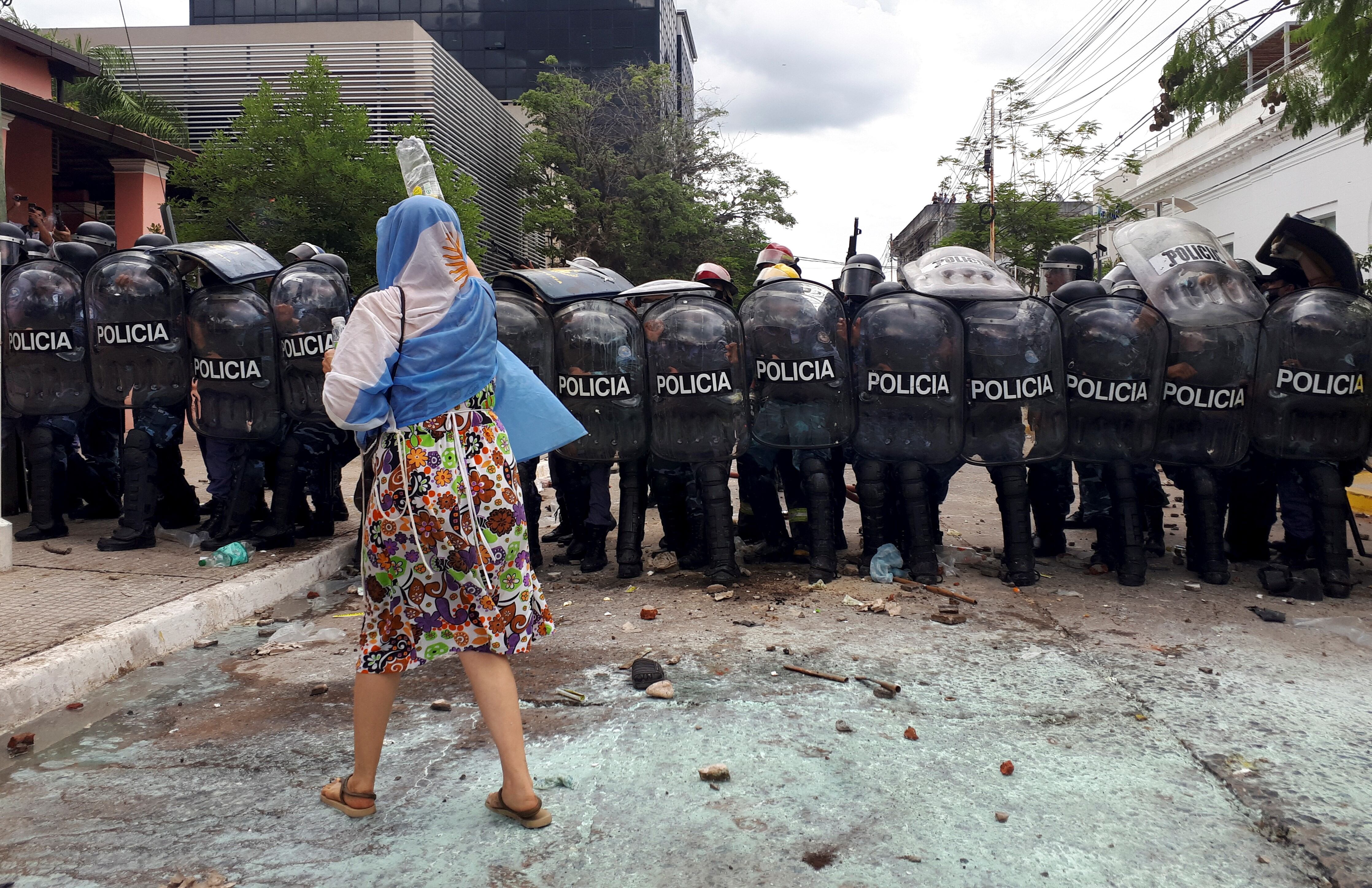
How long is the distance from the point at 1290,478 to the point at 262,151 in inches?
618

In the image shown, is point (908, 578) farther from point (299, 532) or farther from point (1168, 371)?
point (299, 532)

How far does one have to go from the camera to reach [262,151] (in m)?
16.1

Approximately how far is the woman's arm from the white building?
11.6 m

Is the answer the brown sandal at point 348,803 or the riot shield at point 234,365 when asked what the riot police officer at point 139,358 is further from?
the brown sandal at point 348,803

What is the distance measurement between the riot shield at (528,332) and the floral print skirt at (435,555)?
2.97m

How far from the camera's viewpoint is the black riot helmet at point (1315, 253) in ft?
18.7

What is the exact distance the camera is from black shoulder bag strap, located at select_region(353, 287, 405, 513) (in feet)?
9.14

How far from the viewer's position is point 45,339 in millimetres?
6195

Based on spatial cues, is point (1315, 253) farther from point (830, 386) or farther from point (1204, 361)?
point (830, 386)

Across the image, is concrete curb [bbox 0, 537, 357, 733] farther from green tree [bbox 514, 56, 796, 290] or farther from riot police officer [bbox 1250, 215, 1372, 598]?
green tree [bbox 514, 56, 796, 290]

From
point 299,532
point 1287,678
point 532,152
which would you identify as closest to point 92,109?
point 532,152

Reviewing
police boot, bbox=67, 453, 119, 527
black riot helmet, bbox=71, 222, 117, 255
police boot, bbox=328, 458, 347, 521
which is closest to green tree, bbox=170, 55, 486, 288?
black riot helmet, bbox=71, 222, 117, 255

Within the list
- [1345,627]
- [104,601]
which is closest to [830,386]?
[1345,627]

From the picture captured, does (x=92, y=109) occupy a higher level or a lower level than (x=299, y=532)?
higher
